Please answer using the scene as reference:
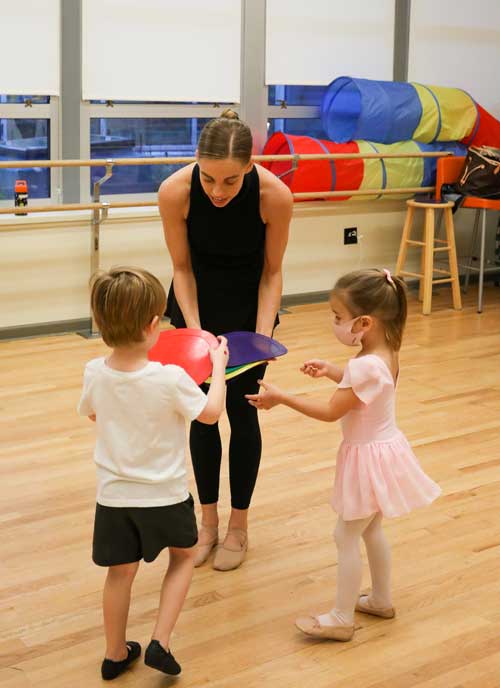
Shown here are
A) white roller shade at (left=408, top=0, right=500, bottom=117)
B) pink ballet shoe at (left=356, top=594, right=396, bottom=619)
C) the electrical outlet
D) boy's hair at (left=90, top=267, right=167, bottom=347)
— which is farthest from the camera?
white roller shade at (left=408, top=0, right=500, bottom=117)

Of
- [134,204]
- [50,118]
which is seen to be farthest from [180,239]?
[50,118]

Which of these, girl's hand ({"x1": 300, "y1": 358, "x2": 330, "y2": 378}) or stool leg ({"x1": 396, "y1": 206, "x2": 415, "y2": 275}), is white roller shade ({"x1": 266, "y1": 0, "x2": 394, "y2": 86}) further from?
girl's hand ({"x1": 300, "y1": 358, "x2": 330, "y2": 378})

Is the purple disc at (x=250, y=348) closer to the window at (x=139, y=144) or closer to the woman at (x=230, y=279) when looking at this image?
the woman at (x=230, y=279)

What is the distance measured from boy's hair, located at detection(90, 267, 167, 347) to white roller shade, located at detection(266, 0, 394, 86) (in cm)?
426

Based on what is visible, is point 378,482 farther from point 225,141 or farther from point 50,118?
point 50,118

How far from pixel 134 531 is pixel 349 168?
4242 millimetres

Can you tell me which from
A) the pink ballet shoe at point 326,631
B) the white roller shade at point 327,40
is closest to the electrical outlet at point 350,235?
the white roller shade at point 327,40

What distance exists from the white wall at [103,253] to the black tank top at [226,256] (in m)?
2.60

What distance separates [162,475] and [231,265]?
31.8 inches

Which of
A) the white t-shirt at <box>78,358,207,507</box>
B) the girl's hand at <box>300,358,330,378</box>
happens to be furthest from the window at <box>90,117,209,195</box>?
the white t-shirt at <box>78,358,207,507</box>

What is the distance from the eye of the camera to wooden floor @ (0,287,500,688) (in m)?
2.19

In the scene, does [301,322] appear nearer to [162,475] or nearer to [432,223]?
[432,223]

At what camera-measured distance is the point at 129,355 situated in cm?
195

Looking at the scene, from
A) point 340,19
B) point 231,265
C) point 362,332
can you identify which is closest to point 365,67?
point 340,19
